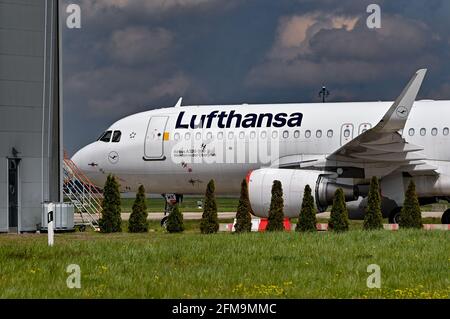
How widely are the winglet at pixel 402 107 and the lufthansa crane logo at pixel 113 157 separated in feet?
31.6

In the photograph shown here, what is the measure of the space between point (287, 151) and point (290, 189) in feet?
11.1

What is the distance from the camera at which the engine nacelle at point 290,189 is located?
24422 mm

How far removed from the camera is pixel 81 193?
28172 millimetres

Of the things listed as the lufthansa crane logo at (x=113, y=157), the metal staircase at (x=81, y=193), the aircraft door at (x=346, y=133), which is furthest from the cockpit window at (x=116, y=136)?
the aircraft door at (x=346, y=133)

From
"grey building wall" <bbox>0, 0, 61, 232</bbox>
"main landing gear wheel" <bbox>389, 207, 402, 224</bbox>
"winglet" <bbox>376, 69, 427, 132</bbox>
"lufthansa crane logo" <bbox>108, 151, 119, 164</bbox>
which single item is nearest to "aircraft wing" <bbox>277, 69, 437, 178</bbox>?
"winglet" <bbox>376, 69, 427, 132</bbox>

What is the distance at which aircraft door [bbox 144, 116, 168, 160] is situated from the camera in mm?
29094

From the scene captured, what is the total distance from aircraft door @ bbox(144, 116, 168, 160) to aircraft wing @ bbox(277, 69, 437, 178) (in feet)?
16.2

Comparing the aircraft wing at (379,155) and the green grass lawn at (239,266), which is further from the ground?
the aircraft wing at (379,155)

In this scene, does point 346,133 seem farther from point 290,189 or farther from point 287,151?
point 290,189

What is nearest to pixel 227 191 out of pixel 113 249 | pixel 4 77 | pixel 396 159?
pixel 396 159

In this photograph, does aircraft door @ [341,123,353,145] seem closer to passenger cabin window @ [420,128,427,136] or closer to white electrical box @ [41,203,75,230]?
passenger cabin window @ [420,128,427,136]

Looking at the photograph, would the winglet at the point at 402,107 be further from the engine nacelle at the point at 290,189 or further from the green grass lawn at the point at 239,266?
the green grass lawn at the point at 239,266

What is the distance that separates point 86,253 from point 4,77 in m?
9.42

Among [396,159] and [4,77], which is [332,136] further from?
[4,77]
